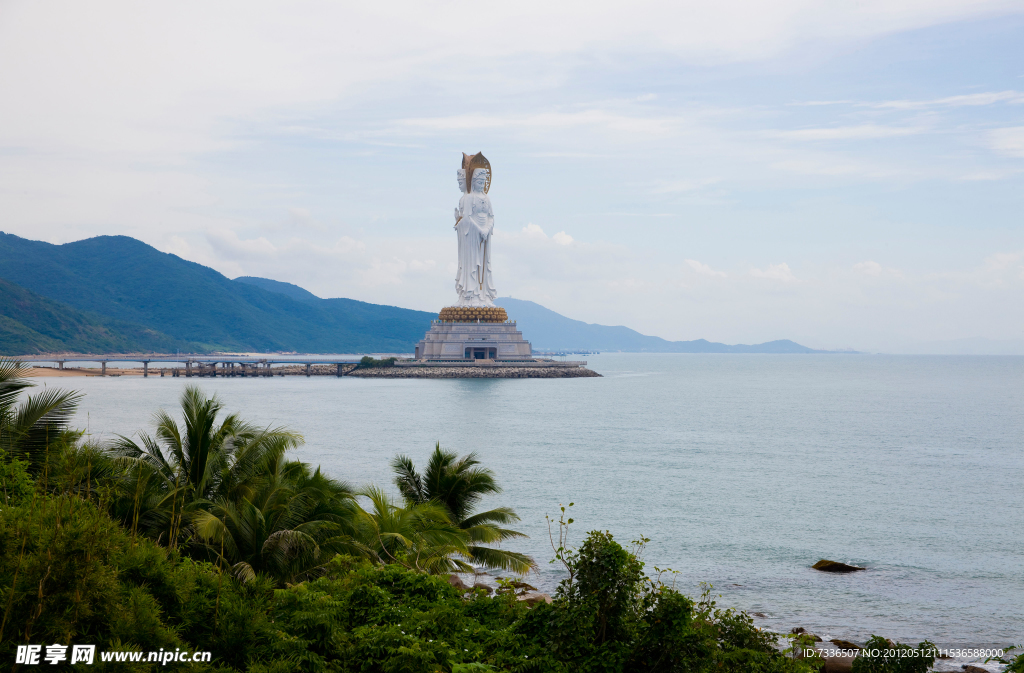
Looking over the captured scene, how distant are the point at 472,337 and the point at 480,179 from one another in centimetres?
1636

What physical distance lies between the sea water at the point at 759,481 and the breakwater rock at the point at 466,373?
14.1 meters

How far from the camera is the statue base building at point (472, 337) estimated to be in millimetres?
83500

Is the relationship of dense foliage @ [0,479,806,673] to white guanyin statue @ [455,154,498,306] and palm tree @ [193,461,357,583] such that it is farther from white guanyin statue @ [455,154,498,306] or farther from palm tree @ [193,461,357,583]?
white guanyin statue @ [455,154,498,306]

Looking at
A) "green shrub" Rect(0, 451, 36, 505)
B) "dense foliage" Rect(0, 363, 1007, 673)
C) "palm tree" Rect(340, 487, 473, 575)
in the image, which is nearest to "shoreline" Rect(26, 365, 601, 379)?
"palm tree" Rect(340, 487, 473, 575)

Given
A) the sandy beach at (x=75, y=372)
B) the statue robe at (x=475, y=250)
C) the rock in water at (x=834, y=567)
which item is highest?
the statue robe at (x=475, y=250)

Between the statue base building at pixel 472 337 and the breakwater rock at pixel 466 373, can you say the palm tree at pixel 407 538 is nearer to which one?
the breakwater rock at pixel 466 373

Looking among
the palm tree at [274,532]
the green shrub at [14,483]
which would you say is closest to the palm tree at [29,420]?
the green shrub at [14,483]

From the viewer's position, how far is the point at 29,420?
33.3 ft

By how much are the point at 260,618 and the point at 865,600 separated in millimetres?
13015

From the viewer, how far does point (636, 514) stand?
23.1 m

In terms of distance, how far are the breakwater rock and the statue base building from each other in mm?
2267

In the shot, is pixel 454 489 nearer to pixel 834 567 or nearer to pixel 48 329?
pixel 834 567

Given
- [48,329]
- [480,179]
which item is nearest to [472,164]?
[480,179]

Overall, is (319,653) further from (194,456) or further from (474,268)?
(474,268)
